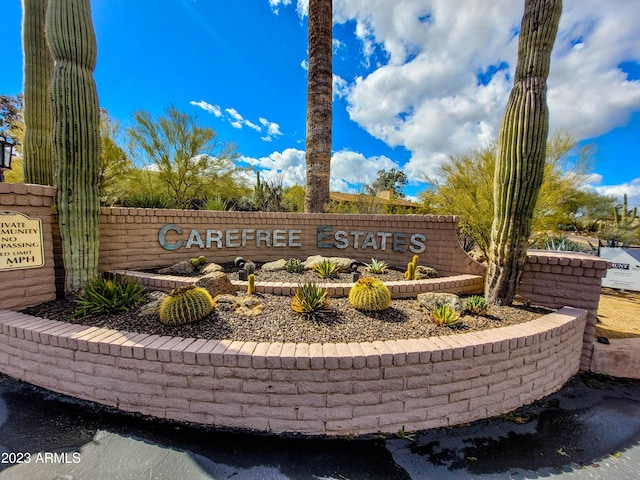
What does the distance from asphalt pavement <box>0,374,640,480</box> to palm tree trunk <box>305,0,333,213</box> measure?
226 inches

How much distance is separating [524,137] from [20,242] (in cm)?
727

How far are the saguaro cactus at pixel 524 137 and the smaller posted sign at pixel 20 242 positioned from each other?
272 inches

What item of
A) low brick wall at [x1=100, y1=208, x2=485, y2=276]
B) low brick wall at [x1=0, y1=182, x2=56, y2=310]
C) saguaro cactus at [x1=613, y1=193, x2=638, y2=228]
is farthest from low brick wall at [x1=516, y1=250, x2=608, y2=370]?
saguaro cactus at [x1=613, y1=193, x2=638, y2=228]

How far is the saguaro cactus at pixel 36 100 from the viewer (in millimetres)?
5012

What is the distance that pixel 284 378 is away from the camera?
2.65 meters

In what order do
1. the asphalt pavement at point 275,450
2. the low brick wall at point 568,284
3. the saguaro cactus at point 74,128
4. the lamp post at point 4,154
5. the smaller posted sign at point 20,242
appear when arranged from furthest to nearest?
1. the lamp post at point 4,154
2. the low brick wall at point 568,284
3. the saguaro cactus at point 74,128
4. the smaller posted sign at point 20,242
5. the asphalt pavement at point 275,450

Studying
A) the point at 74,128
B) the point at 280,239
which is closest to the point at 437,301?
the point at 280,239

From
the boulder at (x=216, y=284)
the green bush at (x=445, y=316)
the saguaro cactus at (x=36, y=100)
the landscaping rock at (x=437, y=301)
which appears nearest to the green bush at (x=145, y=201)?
the saguaro cactus at (x=36, y=100)

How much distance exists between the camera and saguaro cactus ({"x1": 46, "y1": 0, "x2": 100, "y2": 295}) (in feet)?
13.6

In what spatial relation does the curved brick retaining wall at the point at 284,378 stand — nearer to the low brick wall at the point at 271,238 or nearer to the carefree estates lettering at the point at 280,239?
the low brick wall at the point at 271,238

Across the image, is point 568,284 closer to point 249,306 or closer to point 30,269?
point 249,306

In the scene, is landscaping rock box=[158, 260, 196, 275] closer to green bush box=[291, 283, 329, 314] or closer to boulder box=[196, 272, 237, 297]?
boulder box=[196, 272, 237, 297]

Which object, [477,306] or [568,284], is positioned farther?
[568,284]

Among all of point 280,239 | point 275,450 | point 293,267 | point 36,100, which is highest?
point 36,100
